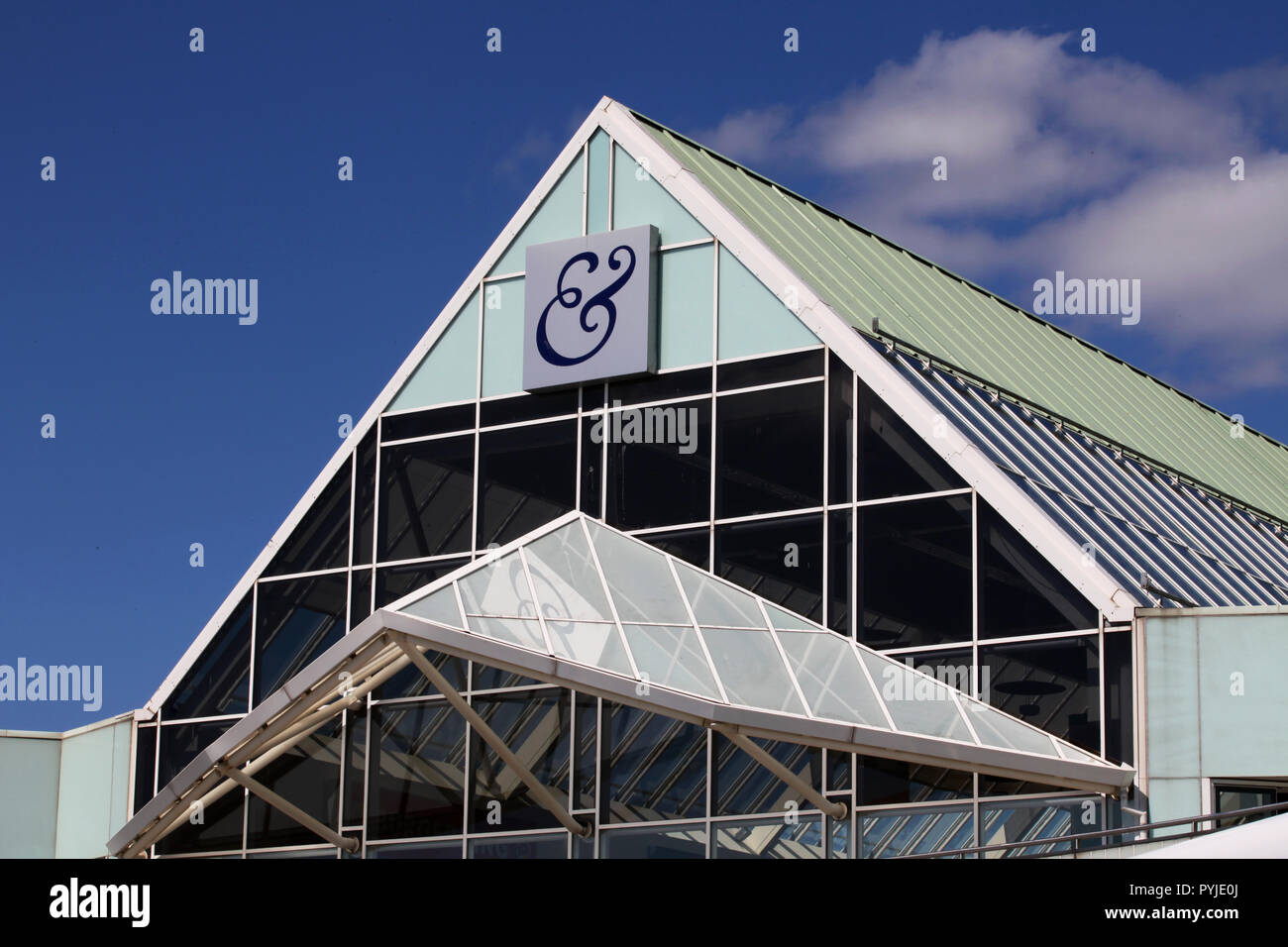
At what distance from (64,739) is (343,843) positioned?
697cm

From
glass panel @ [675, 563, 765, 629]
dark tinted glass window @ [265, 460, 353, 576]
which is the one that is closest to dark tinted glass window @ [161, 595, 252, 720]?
dark tinted glass window @ [265, 460, 353, 576]

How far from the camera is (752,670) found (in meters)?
24.0

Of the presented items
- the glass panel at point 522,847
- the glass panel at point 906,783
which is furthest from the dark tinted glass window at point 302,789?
the glass panel at point 906,783

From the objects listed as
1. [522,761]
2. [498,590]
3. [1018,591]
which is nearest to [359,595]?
[522,761]

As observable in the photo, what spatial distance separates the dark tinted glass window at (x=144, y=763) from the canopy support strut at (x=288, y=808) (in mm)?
3248

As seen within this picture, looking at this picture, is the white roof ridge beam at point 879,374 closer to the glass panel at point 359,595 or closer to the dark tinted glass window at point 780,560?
the dark tinted glass window at point 780,560

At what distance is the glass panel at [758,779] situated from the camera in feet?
83.4

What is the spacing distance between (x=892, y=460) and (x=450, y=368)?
26.8 ft

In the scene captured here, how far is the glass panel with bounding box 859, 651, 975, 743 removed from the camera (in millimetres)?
23625

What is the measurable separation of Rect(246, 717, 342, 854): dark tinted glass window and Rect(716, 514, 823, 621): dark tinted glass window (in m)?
6.69

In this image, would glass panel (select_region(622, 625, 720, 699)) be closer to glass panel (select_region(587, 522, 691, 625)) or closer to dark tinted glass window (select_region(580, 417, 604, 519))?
glass panel (select_region(587, 522, 691, 625))

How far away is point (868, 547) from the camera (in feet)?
85.9

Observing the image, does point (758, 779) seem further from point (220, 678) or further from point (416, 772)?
point (220, 678)

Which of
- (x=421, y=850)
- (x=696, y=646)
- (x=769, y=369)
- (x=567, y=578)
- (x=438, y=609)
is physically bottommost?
(x=421, y=850)
